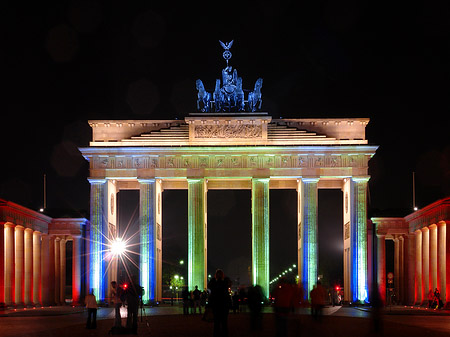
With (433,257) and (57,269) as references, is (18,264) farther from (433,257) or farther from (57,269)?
(433,257)

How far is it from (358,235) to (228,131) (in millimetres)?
15085

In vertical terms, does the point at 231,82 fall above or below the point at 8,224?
above

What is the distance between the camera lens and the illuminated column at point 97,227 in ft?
250

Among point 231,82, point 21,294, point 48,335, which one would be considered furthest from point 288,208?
point 48,335

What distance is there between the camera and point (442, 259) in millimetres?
65250

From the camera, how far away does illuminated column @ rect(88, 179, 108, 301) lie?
250ft

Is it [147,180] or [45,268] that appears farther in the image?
[45,268]

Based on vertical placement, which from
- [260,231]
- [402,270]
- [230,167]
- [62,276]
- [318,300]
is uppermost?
[230,167]

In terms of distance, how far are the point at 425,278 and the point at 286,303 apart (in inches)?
1911

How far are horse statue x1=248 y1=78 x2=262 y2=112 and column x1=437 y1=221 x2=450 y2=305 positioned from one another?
21.0m

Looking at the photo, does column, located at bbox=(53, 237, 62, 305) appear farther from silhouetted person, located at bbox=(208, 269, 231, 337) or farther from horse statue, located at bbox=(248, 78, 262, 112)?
silhouetted person, located at bbox=(208, 269, 231, 337)

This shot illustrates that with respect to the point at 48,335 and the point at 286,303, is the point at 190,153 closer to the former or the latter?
the point at 48,335

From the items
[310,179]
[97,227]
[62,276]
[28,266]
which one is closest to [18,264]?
[28,266]

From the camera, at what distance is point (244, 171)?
77375mm
